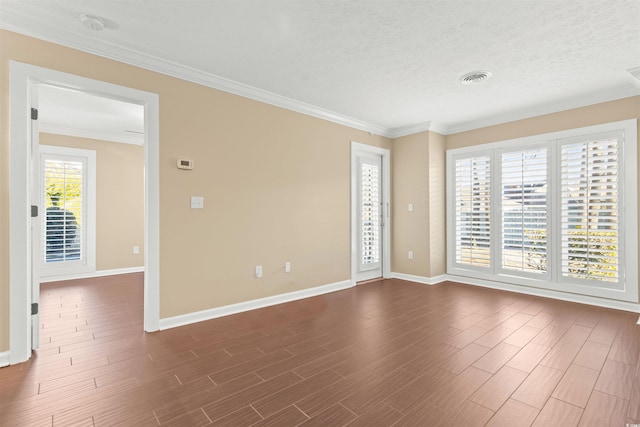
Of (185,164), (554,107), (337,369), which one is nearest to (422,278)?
(554,107)

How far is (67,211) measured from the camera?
553cm

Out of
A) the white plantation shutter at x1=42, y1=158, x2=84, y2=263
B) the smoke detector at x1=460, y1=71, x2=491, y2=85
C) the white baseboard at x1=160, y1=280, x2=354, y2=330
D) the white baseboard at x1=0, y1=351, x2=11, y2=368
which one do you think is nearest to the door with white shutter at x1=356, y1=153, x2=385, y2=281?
the white baseboard at x1=160, y1=280, x2=354, y2=330

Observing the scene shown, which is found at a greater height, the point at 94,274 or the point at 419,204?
the point at 419,204

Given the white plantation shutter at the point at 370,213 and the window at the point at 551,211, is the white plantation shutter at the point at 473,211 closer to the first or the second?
the window at the point at 551,211

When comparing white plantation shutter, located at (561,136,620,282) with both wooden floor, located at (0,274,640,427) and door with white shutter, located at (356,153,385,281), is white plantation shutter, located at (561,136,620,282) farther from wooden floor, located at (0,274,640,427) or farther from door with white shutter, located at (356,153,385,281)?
door with white shutter, located at (356,153,385,281)

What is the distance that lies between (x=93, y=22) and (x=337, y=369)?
324 cm

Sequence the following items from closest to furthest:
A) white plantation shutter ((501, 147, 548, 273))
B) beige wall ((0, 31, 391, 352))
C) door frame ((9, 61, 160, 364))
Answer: door frame ((9, 61, 160, 364)) < beige wall ((0, 31, 391, 352)) < white plantation shutter ((501, 147, 548, 273))

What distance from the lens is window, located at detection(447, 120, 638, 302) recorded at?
372 centimetres

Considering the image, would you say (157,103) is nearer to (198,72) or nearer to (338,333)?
(198,72)

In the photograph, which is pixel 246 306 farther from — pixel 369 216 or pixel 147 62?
pixel 147 62

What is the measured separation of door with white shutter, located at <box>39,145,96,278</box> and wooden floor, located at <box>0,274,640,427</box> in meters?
2.13

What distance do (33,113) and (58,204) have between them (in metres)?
3.71

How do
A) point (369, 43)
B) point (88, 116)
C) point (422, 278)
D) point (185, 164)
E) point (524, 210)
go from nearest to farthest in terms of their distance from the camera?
point (369, 43) → point (185, 164) → point (524, 210) → point (88, 116) → point (422, 278)

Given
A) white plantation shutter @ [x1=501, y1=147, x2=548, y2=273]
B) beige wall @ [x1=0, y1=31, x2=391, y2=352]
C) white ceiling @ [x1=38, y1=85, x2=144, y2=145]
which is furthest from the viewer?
white plantation shutter @ [x1=501, y1=147, x2=548, y2=273]
